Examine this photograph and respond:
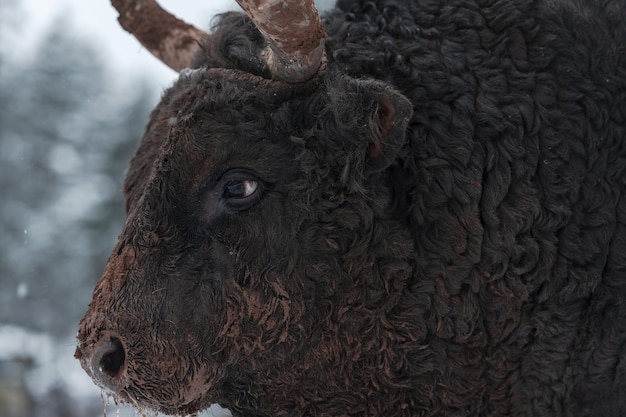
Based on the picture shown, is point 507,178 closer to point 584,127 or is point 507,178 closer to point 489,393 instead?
point 584,127

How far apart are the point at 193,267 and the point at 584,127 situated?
67.5 inches

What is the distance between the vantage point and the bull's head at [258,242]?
3508 mm

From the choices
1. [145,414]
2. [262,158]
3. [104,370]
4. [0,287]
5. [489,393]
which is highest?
[262,158]

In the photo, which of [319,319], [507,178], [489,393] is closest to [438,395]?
[489,393]

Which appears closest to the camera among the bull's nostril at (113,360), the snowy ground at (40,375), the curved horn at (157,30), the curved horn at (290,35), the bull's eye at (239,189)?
the curved horn at (290,35)

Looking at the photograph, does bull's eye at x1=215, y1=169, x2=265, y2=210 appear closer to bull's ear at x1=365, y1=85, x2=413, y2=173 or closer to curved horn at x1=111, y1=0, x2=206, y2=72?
bull's ear at x1=365, y1=85, x2=413, y2=173

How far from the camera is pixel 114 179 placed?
61.2 feet

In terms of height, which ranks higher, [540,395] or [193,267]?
[193,267]

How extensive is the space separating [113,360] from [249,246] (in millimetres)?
684

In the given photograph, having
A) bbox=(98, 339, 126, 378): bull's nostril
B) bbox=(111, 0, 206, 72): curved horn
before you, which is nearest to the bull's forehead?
bbox=(98, 339, 126, 378): bull's nostril

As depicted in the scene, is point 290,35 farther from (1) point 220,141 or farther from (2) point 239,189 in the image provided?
(2) point 239,189

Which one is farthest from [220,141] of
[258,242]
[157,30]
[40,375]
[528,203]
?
[40,375]

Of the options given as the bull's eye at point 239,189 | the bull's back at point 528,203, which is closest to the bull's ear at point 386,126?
the bull's back at point 528,203

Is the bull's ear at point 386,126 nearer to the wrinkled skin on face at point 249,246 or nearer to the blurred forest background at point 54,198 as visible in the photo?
the wrinkled skin on face at point 249,246
